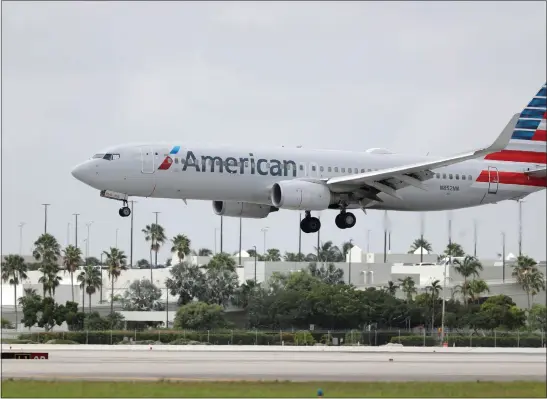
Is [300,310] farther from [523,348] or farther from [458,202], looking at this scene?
[458,202]

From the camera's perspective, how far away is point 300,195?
224 ft

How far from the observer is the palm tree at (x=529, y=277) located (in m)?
136

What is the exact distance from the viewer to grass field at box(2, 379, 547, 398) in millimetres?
48969

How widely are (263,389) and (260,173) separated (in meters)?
19.0

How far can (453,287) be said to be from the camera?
14725cm

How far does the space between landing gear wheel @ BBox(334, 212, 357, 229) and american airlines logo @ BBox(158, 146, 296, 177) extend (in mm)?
4780

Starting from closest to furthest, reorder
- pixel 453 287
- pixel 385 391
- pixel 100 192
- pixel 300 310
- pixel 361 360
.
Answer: pixel 385 391, pixel 100 192, pixel 361 360, pixel 300 310, pixel 453 287

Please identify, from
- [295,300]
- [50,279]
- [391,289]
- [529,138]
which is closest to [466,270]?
[391,289]

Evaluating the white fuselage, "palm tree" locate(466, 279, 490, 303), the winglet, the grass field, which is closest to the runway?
the grass field

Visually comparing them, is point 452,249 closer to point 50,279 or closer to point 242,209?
point 242,209

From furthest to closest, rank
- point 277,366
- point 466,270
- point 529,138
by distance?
1. point 466,270
2. point 529,138
3. point 277,366

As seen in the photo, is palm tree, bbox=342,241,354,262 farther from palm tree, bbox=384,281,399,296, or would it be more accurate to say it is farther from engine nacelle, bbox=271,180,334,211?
engine nacelle, bbox=271,180,334,211

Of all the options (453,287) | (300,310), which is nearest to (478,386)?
(300,310)

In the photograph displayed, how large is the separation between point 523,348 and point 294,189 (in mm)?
31288
